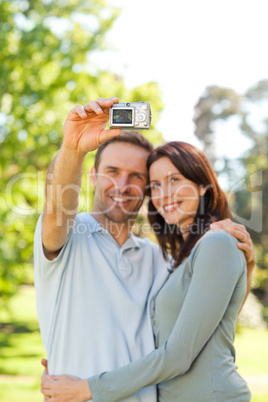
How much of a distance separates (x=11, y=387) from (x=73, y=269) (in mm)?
7147

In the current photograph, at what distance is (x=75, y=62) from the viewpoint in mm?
10227

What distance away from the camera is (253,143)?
24.3m

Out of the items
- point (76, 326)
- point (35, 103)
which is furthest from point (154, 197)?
point (35, 103)

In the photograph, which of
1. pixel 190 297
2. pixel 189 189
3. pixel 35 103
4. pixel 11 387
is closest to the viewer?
pixel 190 297

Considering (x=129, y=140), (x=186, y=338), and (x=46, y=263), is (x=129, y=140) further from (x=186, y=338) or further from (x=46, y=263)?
(x=186, y=338)

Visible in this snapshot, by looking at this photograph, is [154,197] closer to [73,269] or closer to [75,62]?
[73,269]

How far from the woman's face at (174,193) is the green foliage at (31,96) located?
561 cm

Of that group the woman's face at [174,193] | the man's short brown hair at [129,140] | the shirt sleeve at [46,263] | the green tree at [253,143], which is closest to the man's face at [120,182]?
the man's short brown hair at [129,140]

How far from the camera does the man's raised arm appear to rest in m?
2.28

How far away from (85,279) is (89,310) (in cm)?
18

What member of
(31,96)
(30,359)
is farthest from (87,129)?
(30,359)

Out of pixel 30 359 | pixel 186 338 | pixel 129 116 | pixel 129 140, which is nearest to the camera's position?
pixel 129 116

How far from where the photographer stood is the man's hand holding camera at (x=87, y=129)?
7.38 feet

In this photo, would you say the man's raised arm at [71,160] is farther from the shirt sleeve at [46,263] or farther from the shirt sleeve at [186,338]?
the shirt sleeve at [186,338]
